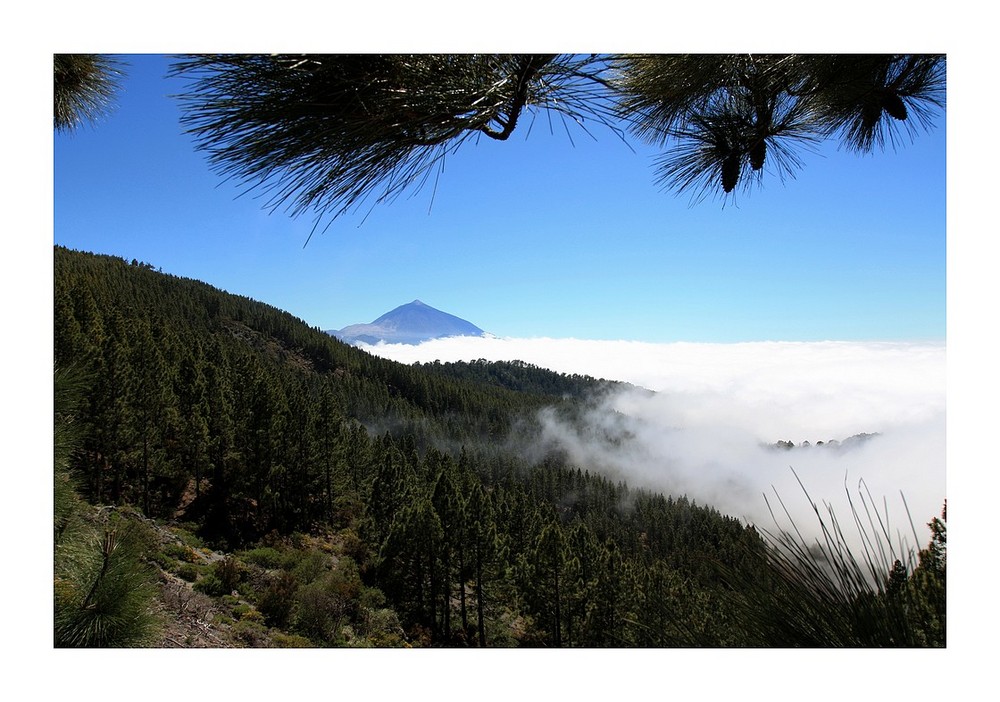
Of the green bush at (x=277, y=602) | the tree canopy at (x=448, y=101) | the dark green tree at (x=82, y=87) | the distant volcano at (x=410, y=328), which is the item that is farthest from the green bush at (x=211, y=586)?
the tree canopy at (x=448, y=101)

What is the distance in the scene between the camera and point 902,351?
109 inches

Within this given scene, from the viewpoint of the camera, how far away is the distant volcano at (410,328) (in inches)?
185

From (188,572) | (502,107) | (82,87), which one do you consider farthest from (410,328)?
(502,107)

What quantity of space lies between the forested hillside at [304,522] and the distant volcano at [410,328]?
6.83ft

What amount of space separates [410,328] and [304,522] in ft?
19.4

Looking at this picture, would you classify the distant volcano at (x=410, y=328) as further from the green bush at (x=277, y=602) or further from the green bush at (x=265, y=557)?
the green bush at (x=265, y=557)

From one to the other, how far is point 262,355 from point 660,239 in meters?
14.3

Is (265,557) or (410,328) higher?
(410,328)

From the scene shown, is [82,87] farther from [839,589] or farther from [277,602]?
[277,602]

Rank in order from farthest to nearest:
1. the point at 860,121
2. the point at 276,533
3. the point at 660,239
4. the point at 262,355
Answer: the point at 262,355 < the point at 276,533 < the point at 660,239 < the point at 860,121

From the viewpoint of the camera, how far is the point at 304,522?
915cm

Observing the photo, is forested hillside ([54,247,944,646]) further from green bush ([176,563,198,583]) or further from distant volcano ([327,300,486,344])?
distant volcano ([327,300,486,344])
